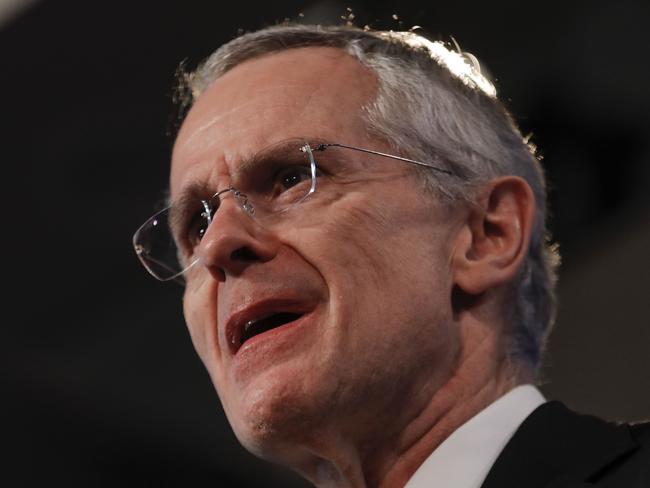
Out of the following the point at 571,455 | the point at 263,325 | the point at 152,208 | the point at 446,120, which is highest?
→ the point at 446,120

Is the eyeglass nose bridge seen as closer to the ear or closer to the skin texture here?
the skin texture

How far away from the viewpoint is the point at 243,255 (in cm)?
179

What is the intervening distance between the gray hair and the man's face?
58 millimetres

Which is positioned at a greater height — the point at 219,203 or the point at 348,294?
the point at 219,203

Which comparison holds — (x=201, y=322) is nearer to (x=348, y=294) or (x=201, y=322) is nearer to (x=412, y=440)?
(x=348, y=294)

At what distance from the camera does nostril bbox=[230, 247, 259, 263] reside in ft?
5.86

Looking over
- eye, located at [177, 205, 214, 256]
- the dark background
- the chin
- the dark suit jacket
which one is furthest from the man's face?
the dark background

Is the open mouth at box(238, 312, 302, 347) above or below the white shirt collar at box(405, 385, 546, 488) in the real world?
above

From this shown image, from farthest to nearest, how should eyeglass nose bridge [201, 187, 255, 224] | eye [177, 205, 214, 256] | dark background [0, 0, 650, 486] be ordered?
1. dark background [0, 0, 650, 486]
2. eye [177, 205, 214, 256]
3. eyeglass nose bridge [201, 187, 255, 224]

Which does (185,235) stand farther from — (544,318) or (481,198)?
(544,318)

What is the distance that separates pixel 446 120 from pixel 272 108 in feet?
1.21

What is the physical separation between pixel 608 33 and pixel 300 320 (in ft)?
5.64

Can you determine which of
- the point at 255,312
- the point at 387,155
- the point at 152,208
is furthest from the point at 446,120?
the point at 152,208

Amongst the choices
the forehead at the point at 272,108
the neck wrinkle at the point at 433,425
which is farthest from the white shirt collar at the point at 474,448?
the forehead at the point at 272,108
